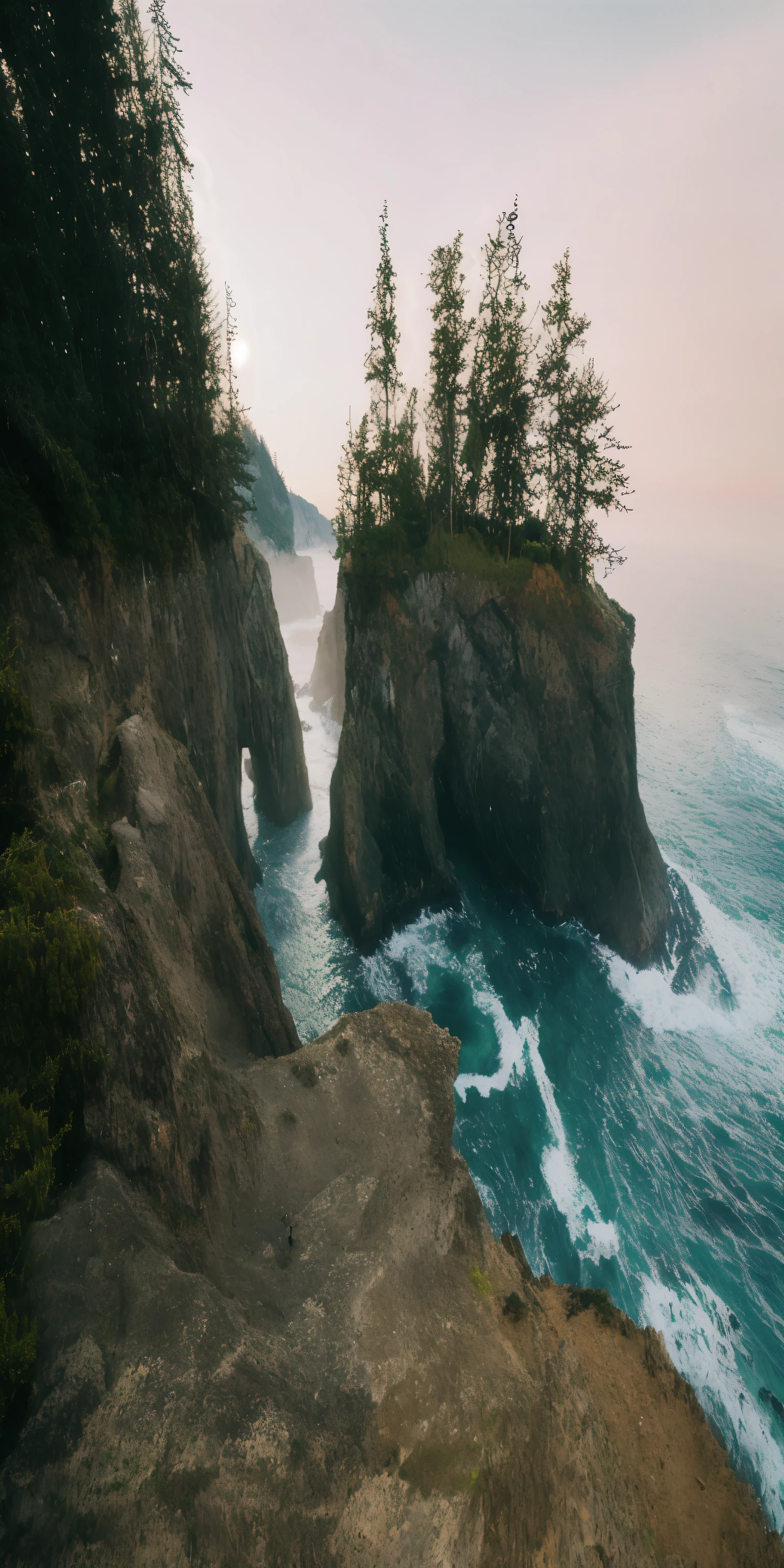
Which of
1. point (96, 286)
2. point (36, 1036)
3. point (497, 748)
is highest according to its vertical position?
point (96, 286)

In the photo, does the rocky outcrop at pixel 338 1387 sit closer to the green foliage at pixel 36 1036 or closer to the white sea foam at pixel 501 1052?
the green foliage at pixel 36 1036

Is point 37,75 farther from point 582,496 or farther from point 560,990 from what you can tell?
point 560,990

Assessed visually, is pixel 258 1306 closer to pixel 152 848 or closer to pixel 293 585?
pixel 152 848

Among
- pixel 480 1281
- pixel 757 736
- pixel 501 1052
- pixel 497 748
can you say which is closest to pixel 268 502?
pixel 757 736

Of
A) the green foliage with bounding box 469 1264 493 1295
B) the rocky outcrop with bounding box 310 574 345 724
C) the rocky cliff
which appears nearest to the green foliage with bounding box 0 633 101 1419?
the rocky cliff

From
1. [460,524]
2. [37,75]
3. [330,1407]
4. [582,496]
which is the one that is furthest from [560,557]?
[330,1407]

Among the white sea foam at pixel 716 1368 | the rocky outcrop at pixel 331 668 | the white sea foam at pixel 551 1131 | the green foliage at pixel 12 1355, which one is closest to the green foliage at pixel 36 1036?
the green foliage at pixel 12 1355
